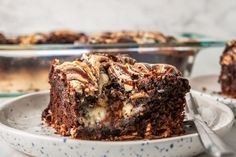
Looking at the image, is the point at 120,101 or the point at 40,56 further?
the point at 40,56

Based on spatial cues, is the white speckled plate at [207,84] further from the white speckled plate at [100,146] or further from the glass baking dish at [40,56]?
the white speckled plate at [100,146]

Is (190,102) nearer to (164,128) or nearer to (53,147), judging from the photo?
(164,128)

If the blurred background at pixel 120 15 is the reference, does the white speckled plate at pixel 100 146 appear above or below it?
below

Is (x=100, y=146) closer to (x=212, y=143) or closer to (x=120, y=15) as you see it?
(x=212, y=143)

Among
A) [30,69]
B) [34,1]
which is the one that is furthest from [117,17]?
[30,69]

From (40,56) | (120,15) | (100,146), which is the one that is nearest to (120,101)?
(100,146)

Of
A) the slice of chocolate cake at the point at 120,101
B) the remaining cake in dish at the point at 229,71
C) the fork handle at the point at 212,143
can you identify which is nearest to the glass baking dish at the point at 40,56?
the remaining cake in dish at the point at 229,71

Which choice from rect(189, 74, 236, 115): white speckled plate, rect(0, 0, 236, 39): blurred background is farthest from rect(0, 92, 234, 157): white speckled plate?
rect(0, 0, 236, 39): blurred background

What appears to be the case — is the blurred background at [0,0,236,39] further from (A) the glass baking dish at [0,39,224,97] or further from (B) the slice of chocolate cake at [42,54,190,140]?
(B) the slice of chocolate cake at [42,54,190,140]
